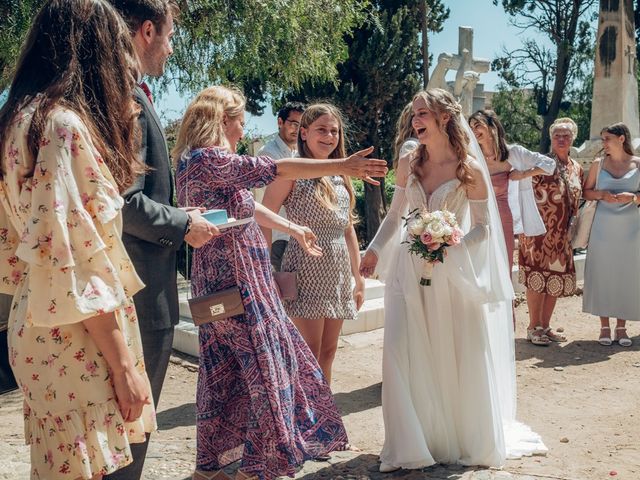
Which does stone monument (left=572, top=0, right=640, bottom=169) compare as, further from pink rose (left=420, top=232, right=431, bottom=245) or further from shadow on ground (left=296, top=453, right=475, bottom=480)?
shadow on ground (left=296, top=453, right=475, bottom=480)

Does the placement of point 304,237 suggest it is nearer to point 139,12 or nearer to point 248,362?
point 248,362

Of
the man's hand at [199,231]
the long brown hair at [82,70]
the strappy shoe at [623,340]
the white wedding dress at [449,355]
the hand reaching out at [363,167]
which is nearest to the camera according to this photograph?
the long brown hair at [82,70]

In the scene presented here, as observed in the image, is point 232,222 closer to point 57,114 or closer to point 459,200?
point 57,114

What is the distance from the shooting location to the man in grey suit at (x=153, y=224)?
2.90 m

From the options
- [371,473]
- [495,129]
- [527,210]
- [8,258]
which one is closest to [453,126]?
[371,473]

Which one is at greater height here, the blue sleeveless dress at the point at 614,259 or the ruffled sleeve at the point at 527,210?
the ruffled sleeve at the point at 527,210

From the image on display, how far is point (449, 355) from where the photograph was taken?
15.3 feet

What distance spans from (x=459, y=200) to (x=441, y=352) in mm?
948

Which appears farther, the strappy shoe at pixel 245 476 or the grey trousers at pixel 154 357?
the strappy shoe at pixel 245 476

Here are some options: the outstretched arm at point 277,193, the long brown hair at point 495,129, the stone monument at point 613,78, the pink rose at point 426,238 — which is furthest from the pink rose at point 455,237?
the stone monument at point 613,78

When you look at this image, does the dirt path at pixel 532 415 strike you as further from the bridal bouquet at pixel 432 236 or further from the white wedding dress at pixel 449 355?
the bridal bouquet at pixel 432 236

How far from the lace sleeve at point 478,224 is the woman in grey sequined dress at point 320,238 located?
0.98 meters

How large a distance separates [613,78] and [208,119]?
14.2m

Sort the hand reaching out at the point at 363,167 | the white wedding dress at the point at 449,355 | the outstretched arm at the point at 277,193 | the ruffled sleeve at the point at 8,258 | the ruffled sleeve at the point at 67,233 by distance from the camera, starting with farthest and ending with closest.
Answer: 1. the outstretched arm at the point at 277,193
2. the white wedding dress at the point at 449,355
3. the hand reaching out at the point at 363,167
4. the ruffled sleeve at the point at 8,258
5. the ruffled sleeve at the point at 67,233
